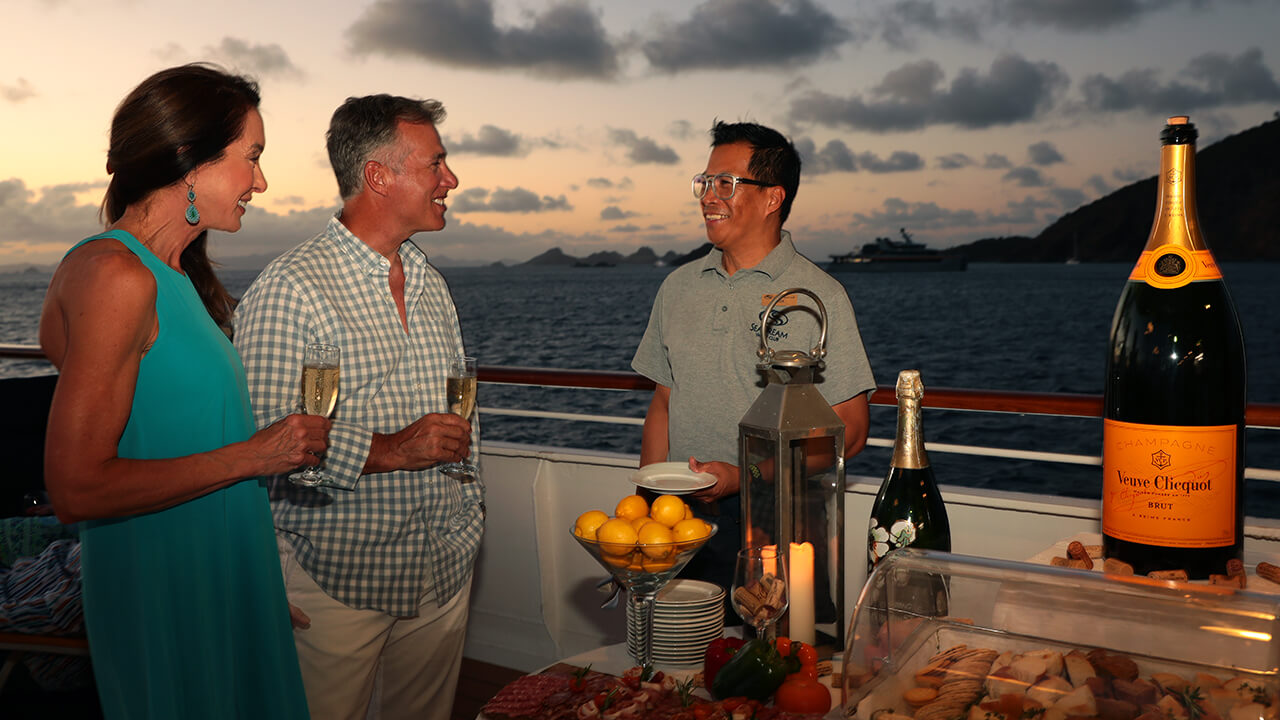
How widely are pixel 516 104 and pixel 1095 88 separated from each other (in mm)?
25674

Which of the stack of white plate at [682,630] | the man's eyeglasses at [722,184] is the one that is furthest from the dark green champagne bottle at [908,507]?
the man's eyeglasses at [722,184]

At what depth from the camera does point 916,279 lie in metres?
64.1

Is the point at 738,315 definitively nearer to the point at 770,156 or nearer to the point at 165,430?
the point at 770,156

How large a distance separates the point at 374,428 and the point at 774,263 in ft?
3.25

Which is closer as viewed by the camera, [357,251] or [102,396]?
[102,396]

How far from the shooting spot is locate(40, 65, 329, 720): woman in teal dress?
3.75 ft

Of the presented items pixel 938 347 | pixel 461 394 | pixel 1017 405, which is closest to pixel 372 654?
pixel 461 394

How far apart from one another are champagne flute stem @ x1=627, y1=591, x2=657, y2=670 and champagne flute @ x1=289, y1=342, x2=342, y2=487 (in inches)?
22.3

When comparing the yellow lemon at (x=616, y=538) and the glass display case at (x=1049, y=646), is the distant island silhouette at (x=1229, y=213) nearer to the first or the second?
the yellow lemon at (x=616, y=538)

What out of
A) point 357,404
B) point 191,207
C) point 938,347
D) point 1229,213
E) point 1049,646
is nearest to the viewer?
point 1049,646

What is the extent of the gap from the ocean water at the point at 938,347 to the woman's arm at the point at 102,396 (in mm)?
10176

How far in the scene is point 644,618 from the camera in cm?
122

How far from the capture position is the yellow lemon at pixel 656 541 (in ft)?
3.65

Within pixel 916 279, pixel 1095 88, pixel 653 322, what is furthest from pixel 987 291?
pixel 653 322
